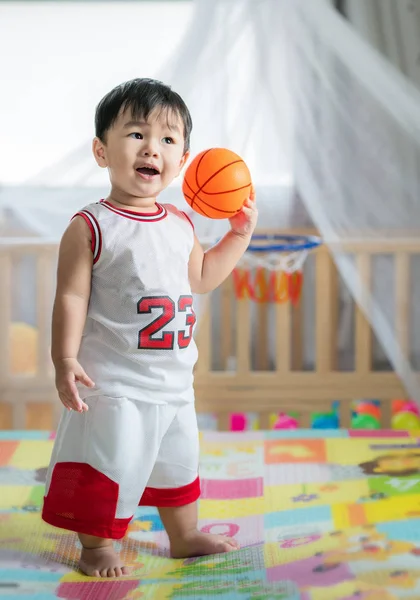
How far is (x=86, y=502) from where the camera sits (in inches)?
47.9

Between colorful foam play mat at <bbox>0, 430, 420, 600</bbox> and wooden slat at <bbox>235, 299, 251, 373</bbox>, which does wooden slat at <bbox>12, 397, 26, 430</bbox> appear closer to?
colorful foam play mat at <bbox>0, 430, 420, 600</bbox>

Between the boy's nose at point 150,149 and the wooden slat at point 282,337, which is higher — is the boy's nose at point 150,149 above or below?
above

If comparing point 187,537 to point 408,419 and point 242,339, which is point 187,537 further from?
point 408,419

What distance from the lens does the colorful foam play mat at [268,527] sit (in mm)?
1167

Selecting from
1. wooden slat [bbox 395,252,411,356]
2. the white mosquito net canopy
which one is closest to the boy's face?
the white mosquito net canopy

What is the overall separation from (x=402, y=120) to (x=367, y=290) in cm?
41

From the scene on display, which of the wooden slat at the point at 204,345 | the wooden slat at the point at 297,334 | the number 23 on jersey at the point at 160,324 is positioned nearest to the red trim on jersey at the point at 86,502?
the number 23 on jersey at the point at 160,324

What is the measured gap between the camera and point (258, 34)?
1.91 metres

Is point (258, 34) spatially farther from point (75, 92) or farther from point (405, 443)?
point (405, 443)

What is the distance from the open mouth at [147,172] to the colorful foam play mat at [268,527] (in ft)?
1.94

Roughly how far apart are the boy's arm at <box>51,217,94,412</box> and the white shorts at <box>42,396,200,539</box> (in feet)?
0.17

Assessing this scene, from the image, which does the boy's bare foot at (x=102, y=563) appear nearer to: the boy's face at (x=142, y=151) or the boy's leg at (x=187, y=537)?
the boy's leg at (x=187, y=537)

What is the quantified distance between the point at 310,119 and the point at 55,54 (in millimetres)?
1108

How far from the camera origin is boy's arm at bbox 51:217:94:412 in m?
1.17
